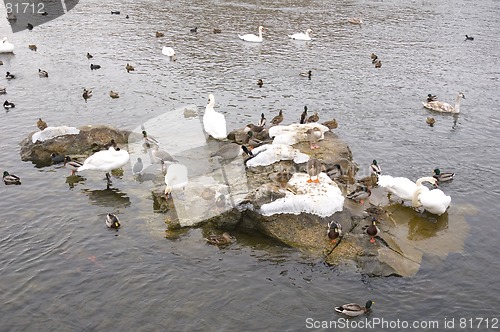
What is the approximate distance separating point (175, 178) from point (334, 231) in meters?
5.88

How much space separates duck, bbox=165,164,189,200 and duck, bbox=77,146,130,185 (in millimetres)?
2041

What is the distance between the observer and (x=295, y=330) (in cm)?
1198

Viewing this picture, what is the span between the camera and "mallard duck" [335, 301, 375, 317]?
12336 millimetres

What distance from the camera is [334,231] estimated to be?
46.9 feet

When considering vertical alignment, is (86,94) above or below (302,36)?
below

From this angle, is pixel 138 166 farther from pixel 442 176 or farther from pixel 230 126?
pixel 442 176

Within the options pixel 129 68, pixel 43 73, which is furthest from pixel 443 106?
pixel 43 73

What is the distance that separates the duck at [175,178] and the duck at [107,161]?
2041 mm

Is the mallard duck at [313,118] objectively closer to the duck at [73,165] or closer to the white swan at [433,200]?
→ the white swan at [433,200]

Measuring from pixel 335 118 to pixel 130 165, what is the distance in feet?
35.0

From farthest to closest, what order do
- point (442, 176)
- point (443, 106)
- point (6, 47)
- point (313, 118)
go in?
point (6, 47) < point (443, 106) < point (313, 118) < point (442, 176)

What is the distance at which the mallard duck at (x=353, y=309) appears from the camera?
40.5ft

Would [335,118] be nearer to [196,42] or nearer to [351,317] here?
[351,317]

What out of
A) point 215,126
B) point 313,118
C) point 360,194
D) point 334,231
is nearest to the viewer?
point 334,231
